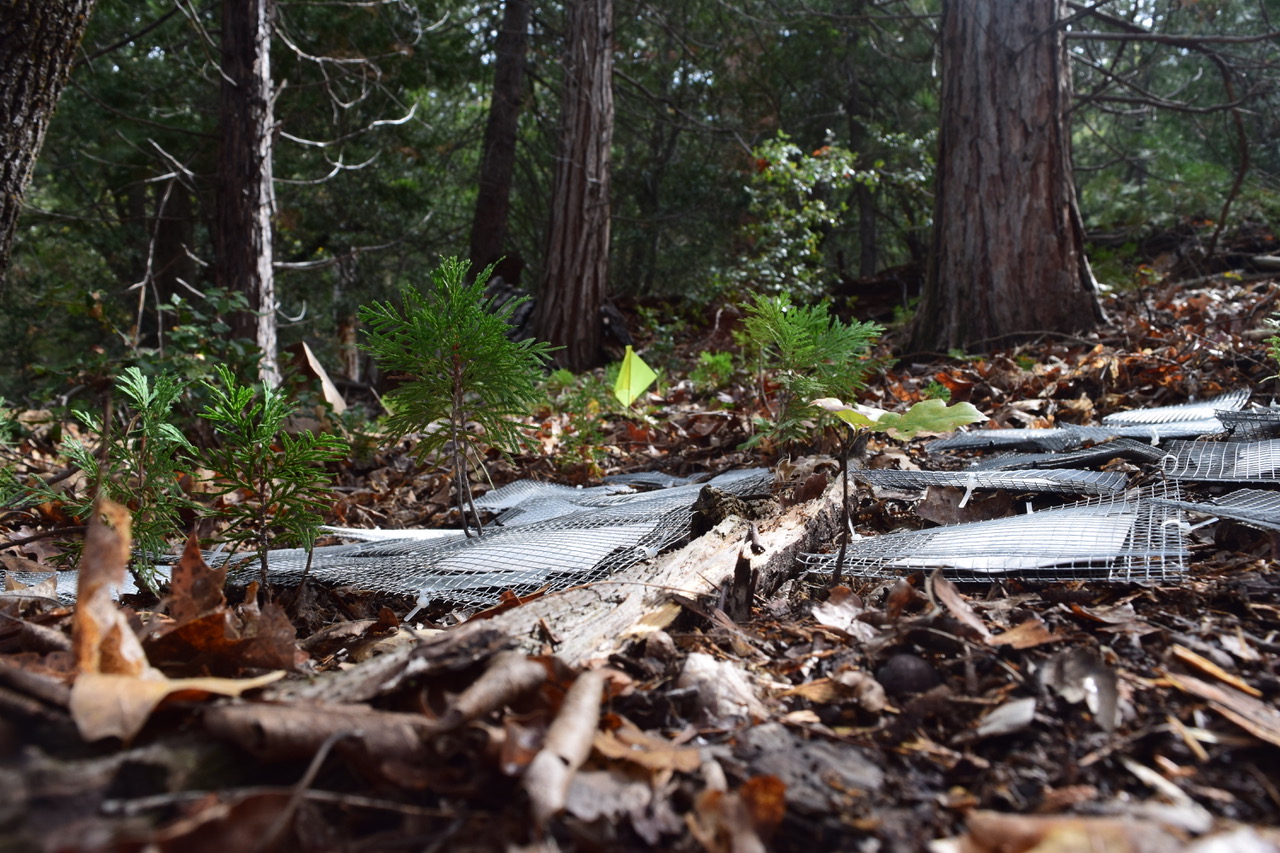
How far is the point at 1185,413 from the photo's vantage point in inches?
109

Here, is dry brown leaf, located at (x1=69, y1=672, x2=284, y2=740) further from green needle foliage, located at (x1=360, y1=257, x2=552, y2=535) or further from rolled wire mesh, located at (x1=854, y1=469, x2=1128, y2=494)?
rolled wire mesh, located at (x1=854, y1=469, x2=1128, y2=494)

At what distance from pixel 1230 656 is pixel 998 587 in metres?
0.38

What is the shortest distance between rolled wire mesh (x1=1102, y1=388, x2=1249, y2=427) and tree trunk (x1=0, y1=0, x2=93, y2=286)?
353cm

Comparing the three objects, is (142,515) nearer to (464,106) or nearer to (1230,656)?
(1230,656)

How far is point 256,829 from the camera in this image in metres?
0.65

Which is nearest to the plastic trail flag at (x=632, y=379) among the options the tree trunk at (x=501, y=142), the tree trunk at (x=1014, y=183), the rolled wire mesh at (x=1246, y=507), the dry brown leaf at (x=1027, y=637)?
the tree trunk at (x=1014, y=183)

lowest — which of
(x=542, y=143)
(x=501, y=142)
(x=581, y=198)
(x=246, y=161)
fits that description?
(x=246, y=161)

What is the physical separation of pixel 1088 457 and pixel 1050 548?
0.97m

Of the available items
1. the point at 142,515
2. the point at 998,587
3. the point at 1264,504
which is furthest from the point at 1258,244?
the point at 142,515

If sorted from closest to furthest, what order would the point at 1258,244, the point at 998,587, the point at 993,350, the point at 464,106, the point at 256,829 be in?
the point at 256,829, the point at 998,587, the point at 993,350, the point at 1258,244, the point at 464,106

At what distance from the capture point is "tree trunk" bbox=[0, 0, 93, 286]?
6.95ft

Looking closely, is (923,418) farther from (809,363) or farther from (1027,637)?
(809,363)

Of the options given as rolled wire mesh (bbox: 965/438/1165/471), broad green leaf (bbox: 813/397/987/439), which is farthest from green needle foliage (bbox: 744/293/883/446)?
broad green leaf (bbox: 813/397/987/439)

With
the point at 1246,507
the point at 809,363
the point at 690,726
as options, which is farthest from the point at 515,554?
the point at 1246,507
